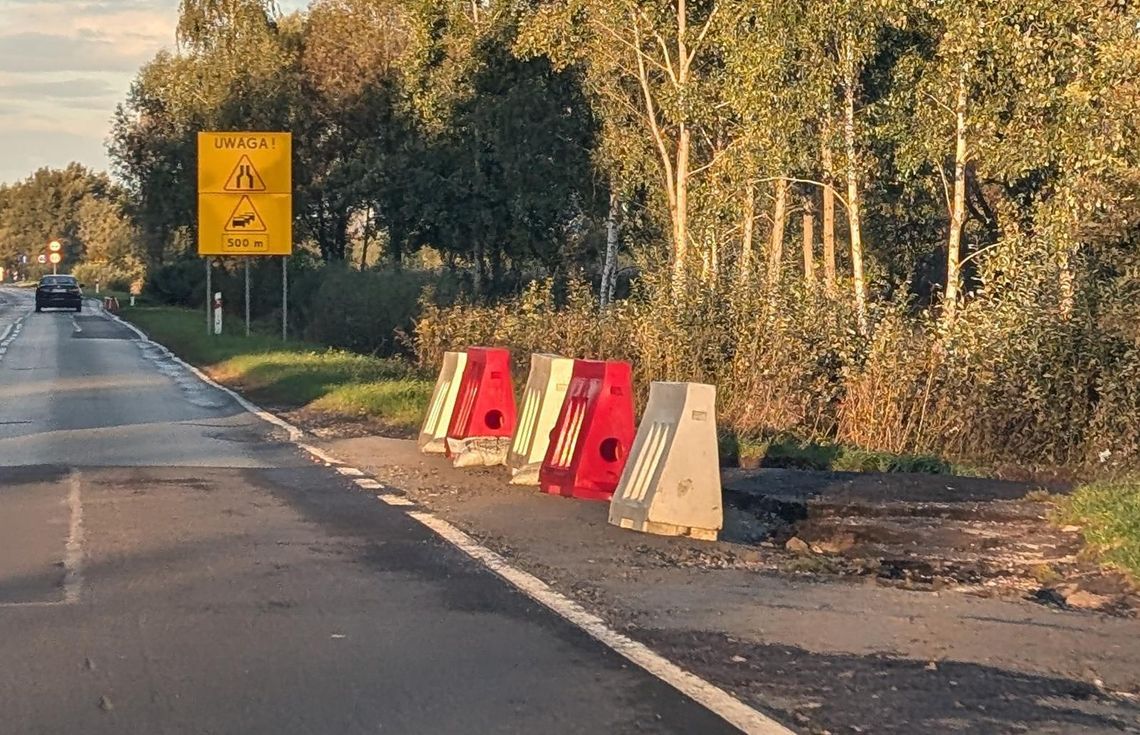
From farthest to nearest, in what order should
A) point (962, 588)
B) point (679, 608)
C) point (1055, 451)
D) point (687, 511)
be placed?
point (1055, 451) → point (687, 511) → point (962, 588) → point (679, 608)

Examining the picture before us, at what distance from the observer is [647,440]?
10.5m

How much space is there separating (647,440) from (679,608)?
274cm

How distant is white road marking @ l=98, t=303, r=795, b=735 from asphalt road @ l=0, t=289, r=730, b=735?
0.09 m

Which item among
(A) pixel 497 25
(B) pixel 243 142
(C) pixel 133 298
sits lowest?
(C) pixel 133 298

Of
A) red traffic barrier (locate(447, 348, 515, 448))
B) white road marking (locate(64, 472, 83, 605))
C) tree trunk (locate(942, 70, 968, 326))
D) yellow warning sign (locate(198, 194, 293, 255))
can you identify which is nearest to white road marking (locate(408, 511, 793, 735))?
white road marking (locate(64, 472, 83, 605))

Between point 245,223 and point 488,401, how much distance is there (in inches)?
850

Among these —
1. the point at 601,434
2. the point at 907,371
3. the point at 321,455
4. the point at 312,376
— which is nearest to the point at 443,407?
the point at 321,455

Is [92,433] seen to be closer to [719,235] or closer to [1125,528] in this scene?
[1125,528]

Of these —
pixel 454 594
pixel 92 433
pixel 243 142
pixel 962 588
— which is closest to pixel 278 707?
pixel 454 594

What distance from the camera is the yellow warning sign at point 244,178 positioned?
3412cm

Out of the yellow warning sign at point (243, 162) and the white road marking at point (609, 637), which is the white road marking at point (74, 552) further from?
the yellow warning sign at point (243, 162)

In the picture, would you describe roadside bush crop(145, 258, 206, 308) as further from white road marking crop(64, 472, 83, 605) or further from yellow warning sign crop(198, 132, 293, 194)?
white road marking crop(64, 472, 83, 605)

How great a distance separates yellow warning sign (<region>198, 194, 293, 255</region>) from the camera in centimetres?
3419

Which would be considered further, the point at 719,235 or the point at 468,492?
the point at 719,235
